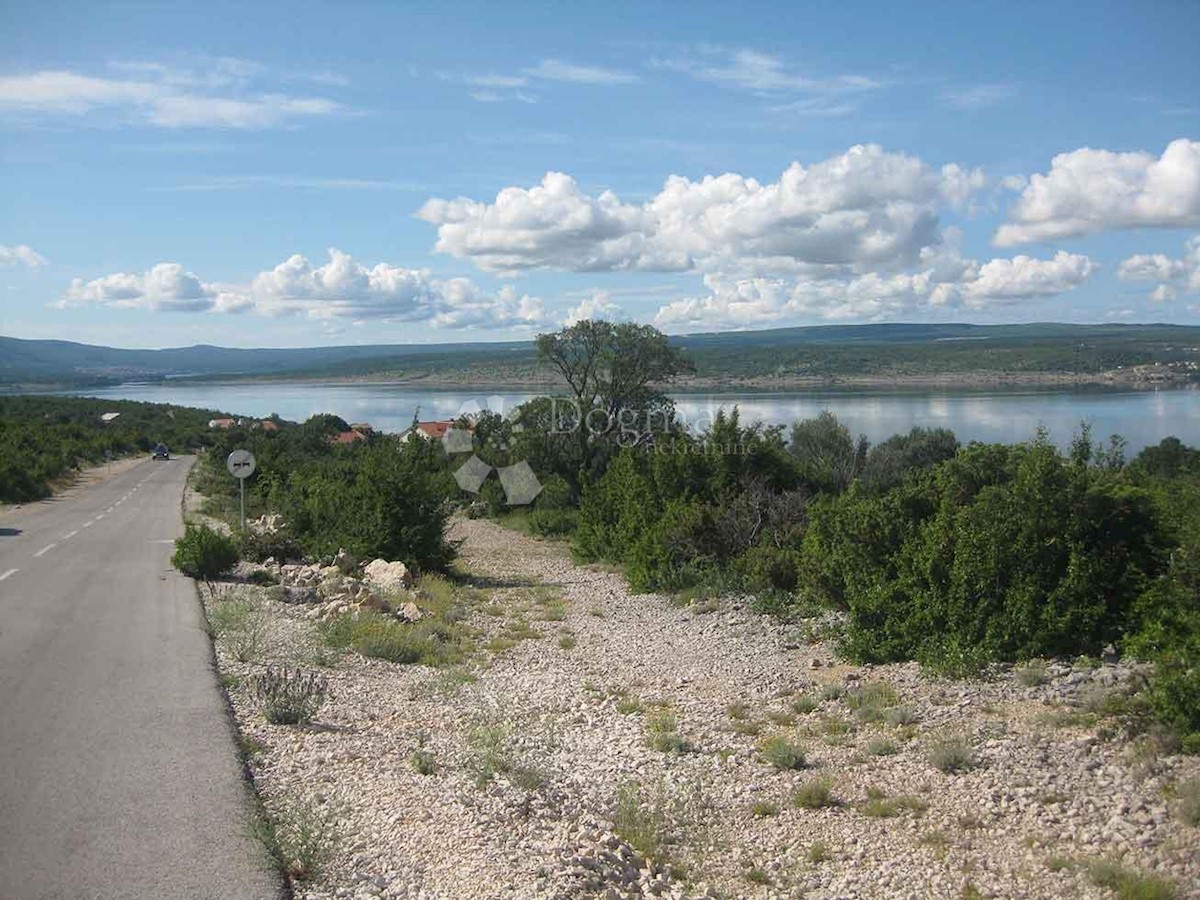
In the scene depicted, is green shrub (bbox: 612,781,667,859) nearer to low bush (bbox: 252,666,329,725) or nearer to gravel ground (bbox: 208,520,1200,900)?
gravel ground (bbox: 208,520,1200,900)

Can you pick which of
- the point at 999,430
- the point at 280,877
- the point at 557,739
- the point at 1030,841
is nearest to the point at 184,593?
the point at 557,739

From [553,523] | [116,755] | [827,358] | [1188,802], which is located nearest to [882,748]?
[1188,802]

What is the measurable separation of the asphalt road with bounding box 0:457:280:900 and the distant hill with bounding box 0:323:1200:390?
4028 centimetres

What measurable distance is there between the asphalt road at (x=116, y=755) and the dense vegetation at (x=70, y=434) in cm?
3078

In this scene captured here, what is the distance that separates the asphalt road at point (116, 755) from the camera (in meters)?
5.52

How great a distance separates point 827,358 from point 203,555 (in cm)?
9501

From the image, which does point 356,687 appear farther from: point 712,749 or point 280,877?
point 280,877

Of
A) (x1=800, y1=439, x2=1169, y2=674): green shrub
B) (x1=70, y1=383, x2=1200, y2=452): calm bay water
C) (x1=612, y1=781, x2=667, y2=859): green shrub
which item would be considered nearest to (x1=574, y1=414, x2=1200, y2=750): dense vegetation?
(x1=800, y1=439, x2=1169, y2=674): green shrub

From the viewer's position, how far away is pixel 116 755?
24.7 ft

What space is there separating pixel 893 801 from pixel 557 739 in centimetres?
307

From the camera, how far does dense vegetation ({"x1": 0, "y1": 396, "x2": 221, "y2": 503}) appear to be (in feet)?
144

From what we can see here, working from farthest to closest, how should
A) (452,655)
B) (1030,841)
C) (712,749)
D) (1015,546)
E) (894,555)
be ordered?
1. (452,655)
2. (894,555)
3. (1015,546)
4. (712,749)
5. (1030,841)

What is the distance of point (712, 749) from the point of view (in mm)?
8531

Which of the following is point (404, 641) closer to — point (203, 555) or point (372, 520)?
point (203, 555)
